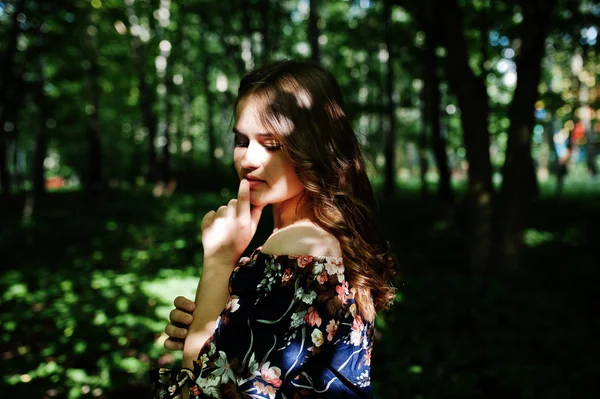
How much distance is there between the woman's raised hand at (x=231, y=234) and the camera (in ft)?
4.30

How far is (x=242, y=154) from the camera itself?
1.37 metres

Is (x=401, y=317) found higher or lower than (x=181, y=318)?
lower

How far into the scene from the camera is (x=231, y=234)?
4.32ft

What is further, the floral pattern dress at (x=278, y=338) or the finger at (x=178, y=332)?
the finger at (x=178, y=332)

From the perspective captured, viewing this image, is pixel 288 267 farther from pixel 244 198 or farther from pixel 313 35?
pixel 313 35

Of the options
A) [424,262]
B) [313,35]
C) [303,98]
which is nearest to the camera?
[303,98]

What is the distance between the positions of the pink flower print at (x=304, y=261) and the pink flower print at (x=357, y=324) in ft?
0.78

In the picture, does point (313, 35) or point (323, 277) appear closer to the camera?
point (323, 277)

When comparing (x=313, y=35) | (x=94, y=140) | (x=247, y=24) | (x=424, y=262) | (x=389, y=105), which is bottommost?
(x=424, y=262)

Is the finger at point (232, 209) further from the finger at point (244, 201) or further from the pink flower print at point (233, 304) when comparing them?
the pink flower print at point (233, 304)

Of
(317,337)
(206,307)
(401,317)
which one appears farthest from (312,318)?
(401,317)

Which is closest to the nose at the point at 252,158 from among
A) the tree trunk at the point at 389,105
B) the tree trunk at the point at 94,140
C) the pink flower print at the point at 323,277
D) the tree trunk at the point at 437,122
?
the pink flower print at the point at 323,277

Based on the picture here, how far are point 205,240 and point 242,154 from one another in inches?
11.3

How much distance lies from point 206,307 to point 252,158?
457 millimetres
